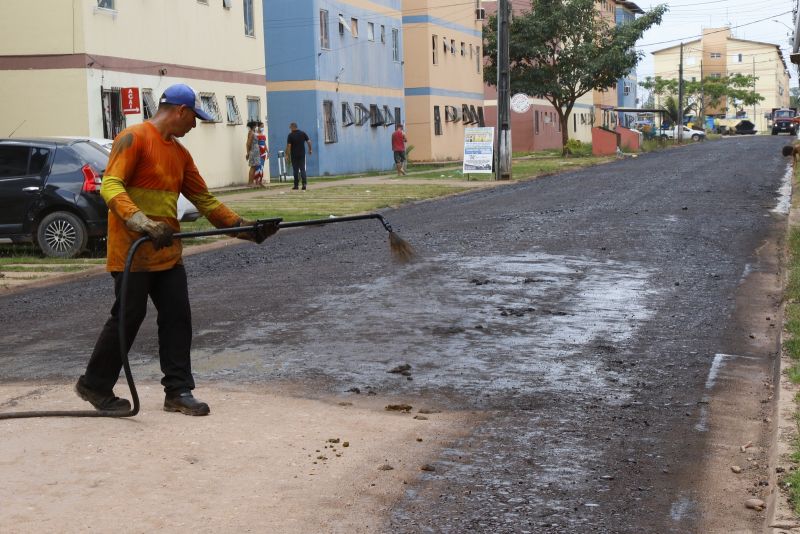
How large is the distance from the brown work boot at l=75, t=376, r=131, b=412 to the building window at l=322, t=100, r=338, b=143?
38570 millimetres

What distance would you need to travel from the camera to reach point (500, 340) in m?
9.34

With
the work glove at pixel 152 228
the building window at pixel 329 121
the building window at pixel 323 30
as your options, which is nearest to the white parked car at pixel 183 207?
the work glove at pixel 152 228

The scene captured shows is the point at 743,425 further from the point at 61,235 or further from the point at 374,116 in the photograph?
the point at 374,116

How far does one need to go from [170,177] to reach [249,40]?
107 ft

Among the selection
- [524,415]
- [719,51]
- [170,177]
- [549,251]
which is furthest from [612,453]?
[719,51]

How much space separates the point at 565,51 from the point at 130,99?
35638mm

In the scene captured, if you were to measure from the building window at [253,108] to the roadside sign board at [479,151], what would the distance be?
639 cm

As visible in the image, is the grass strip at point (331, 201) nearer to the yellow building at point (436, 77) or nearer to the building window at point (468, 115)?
the yellow building at point (436, 77)

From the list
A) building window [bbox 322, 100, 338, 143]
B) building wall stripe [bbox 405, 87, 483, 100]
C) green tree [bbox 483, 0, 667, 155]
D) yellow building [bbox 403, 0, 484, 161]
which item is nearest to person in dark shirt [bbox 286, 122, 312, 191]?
building window [bbox 322, 100, 338, 143]

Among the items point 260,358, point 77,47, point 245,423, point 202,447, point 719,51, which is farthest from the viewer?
point 719,51

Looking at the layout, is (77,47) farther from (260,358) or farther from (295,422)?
(295,422)

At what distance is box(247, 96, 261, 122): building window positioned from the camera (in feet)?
127

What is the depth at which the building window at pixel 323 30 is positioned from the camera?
45.1 m

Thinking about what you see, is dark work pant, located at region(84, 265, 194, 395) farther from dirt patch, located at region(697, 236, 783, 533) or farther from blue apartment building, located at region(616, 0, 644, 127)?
blue apartment building, located at region(616, 0, 644, 127)
